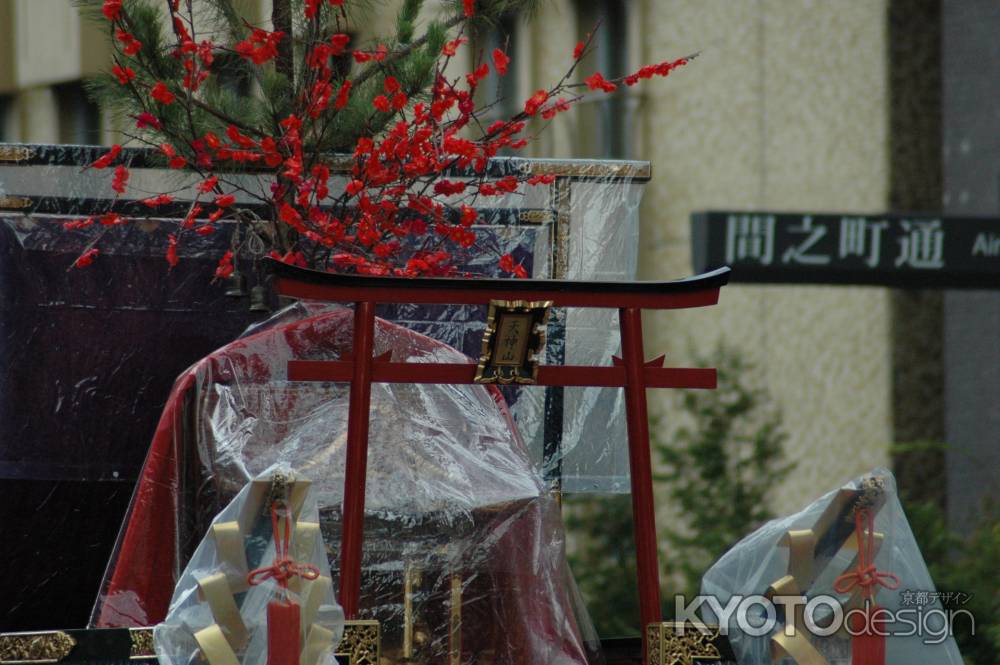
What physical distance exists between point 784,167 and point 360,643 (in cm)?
949

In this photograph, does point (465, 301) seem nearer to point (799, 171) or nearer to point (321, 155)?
point (321, 155)

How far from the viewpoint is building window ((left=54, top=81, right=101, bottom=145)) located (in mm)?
18094

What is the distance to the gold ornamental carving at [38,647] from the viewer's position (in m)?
5.18

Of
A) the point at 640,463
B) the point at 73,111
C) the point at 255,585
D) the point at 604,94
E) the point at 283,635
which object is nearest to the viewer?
the point at 283,635

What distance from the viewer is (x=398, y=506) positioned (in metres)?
5.70

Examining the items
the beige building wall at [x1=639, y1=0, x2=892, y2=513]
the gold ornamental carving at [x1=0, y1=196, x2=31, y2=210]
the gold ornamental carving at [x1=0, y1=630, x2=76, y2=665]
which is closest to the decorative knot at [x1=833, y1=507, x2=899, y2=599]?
the gold ornamental carving at [x1=0, y1=630, x2=76, y2=665]

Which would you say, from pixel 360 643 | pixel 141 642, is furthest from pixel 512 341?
pixel 141 642

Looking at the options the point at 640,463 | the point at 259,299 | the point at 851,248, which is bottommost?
the point at 640,463

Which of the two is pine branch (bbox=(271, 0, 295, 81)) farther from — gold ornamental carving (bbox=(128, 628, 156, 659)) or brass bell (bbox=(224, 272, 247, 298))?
gold ornamental carving (bbox=(128, 628, 156, 659))

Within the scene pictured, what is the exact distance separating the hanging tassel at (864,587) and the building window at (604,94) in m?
9.88

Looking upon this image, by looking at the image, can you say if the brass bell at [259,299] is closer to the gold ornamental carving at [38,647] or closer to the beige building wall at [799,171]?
the gold ornamental carving at [38,647]

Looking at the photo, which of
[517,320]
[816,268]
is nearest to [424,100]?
[517,320]

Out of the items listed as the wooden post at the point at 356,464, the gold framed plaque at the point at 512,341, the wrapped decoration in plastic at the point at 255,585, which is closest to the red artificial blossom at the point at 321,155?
the wooden post at the point at 356,464

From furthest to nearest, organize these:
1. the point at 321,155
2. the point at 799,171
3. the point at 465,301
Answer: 1. the point at 799,171
2. the point at 321,155
3. the point at 465,301
